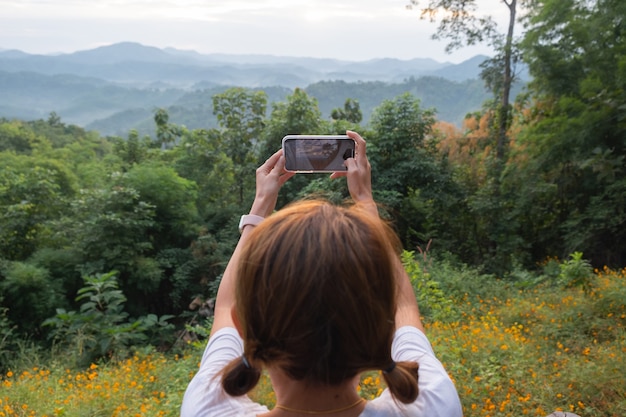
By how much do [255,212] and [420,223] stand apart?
11476 mm

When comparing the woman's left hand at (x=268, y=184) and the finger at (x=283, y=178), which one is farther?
the finger at (x=283, y=178)

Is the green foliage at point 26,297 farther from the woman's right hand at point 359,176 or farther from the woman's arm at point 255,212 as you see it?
the woman's right hand at point 359,176

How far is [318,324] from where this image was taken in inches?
27.1

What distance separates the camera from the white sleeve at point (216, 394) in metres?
0.77

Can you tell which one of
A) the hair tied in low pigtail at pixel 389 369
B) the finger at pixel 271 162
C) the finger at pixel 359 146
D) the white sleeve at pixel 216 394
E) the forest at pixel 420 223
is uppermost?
the finger at pixel 359 146

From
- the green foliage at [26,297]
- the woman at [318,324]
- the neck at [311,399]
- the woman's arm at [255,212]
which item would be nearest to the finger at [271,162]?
the woman's arm at [255,212]

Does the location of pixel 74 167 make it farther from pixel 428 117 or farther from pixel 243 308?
pixel 243 308

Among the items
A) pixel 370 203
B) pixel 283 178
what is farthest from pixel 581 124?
pixel 370 203

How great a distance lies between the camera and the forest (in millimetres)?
5094

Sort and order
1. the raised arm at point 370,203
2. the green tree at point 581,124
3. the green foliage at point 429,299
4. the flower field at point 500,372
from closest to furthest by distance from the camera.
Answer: the raised arm at point 370,203, the flower field at point 500,372, the green foliage at point 429,299, the green tree at point 581,124

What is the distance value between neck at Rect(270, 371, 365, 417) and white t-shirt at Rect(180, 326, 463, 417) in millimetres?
37

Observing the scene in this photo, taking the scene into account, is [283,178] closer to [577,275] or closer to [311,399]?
[311,399]

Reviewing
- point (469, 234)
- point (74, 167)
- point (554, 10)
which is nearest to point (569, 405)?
point (554, 10)

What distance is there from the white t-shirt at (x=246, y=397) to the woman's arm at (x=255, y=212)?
1.5 inches
